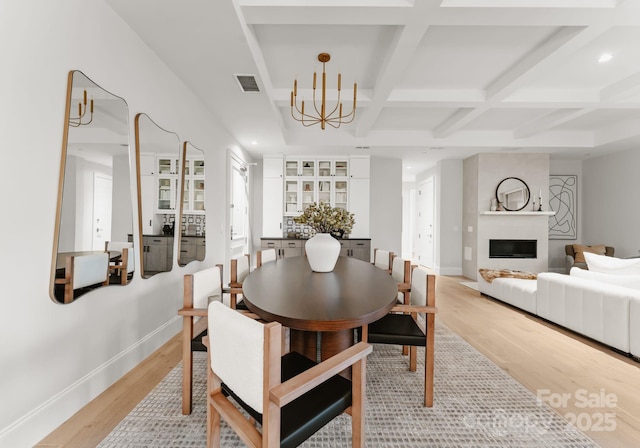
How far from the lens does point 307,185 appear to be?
5.67m

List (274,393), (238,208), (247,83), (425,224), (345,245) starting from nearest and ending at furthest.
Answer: (274,393)
(247,83)
(238,208)
(345,245)
(425,224)

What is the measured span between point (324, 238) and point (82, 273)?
152 cm

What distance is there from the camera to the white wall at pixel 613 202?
505 centimetres

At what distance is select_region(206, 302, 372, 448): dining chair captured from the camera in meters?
0.88

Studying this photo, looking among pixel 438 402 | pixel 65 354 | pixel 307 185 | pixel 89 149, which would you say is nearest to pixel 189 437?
pixel 65 354

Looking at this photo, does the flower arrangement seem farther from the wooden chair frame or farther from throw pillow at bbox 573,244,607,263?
throw pillow at bbox 573,244,607,263

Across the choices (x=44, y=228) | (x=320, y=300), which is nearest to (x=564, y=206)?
(x=320, y=300)

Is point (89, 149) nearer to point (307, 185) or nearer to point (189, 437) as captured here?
point (189, 437)

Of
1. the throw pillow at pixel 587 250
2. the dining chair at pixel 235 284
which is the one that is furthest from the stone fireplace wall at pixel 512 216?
the dining chair at pixel 235 284

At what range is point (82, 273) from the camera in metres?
1.65

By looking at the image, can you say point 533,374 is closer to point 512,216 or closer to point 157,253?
point 157,253

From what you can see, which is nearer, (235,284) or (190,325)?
(190,325)

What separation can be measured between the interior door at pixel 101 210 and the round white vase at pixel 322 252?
1351 millimetres

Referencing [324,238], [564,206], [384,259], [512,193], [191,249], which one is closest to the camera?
[324,238]
